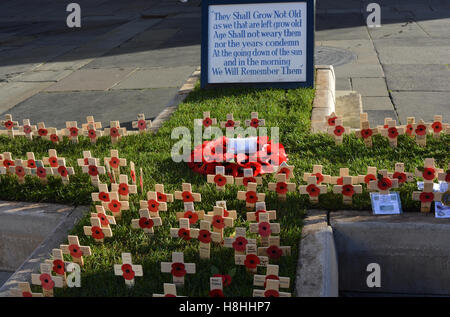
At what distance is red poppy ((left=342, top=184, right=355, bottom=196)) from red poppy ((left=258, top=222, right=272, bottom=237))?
34.3 inches

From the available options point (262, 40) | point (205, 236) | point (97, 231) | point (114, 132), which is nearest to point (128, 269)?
point (205, 236)

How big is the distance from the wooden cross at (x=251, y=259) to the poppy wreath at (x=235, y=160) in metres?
1.35

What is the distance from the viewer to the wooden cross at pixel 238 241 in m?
3.65

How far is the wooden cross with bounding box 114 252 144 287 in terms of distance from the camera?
351cm

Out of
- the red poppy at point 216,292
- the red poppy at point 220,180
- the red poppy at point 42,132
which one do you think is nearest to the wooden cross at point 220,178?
the red poppy at point 220,180

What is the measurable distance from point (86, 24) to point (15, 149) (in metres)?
11.2

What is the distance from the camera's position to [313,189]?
4.43 meters

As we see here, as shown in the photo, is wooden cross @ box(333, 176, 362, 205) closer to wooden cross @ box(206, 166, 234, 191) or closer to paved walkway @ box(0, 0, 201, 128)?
wooden cross @ box(206, 166, 234, 191)

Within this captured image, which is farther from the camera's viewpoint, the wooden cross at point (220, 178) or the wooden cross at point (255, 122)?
the wooden cross at point (255, 122)

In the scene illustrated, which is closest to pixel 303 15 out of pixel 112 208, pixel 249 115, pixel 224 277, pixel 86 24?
pixel 249 115

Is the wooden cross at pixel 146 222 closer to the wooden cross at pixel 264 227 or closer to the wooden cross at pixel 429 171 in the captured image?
the wooden cross at pixel 264 227

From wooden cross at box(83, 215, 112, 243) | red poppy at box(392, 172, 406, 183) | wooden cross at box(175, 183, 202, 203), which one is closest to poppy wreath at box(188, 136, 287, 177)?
wooden cross at box(175, 183, 202, 203)

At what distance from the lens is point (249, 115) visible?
654cm
